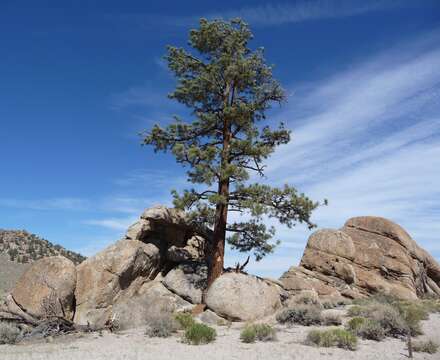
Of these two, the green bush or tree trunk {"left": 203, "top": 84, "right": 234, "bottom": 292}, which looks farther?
tree trunk {"left": 203, "top": 84, "right": 234, "bottom": 292}

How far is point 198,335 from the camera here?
13.2 meters

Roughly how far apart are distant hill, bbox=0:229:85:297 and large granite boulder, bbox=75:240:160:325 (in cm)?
2060

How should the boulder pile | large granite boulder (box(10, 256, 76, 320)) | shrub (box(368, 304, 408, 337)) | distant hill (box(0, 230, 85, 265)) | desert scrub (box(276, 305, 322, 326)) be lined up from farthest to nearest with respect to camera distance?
distant hill (box(0, 230, 85, 265)) < the boulder pile < large granite boulder (box(10, 256, 76, 320)) < desert scrub (box(276, 305, 322, 326)) < shrub (box(368, 304, 408, 337))

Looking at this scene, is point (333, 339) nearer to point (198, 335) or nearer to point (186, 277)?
point (198, 335)

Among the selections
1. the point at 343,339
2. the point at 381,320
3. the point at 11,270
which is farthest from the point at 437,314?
the point at 11,270

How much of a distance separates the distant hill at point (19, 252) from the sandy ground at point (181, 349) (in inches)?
1052

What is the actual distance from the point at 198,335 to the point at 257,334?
197cm

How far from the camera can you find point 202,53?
22.1 meters

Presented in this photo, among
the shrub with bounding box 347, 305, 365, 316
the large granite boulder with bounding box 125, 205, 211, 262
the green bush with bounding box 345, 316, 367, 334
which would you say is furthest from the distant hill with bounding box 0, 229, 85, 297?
the green bush with bounding box 345, 316, 367, 334

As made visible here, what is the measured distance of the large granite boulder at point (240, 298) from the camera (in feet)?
56.7

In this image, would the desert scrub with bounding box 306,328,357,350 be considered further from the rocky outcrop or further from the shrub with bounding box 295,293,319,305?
the rocky outcrop

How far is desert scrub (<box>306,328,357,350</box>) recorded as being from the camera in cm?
1284

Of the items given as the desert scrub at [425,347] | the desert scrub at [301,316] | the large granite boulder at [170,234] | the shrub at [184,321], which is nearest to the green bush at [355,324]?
the desert scrub at [301,316]

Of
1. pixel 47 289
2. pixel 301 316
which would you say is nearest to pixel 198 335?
pixel 301 316
